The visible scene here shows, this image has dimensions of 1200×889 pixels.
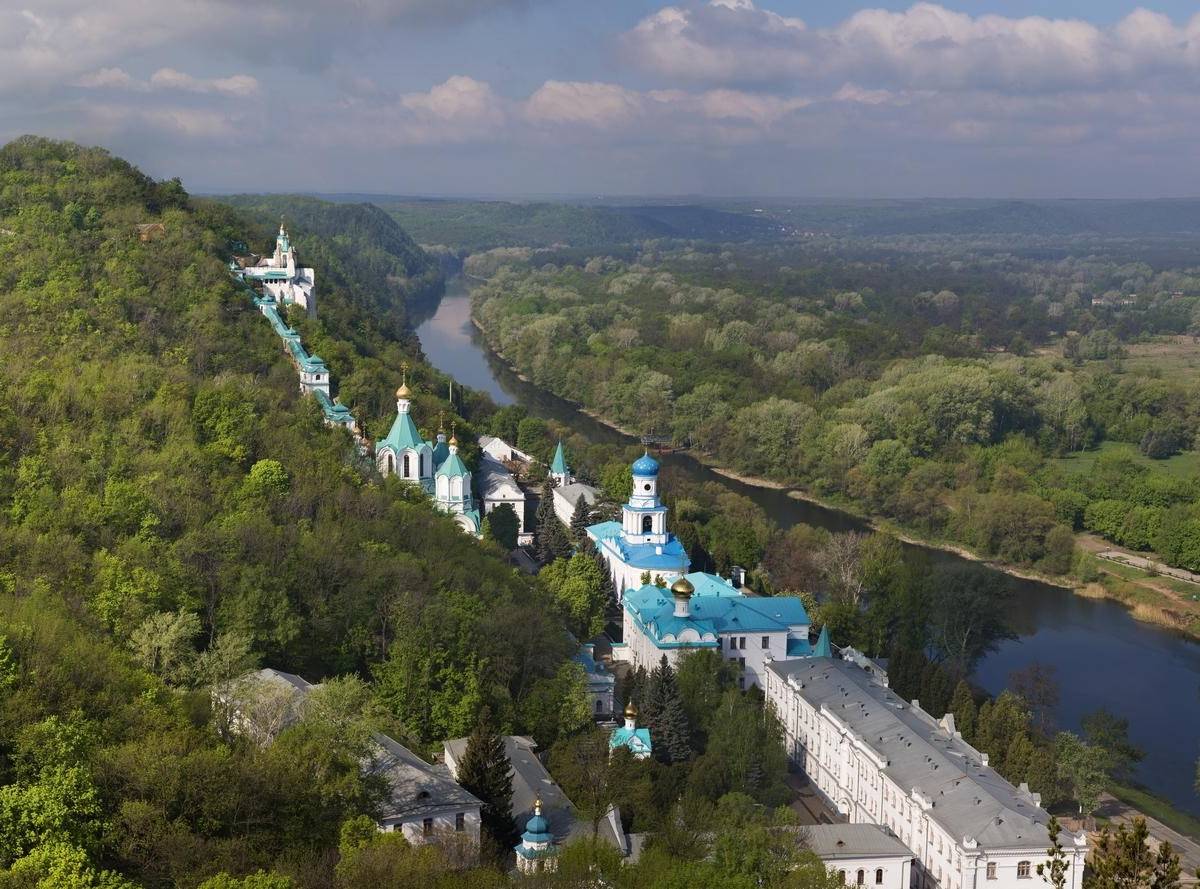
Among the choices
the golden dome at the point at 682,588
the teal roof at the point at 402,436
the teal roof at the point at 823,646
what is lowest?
the teal roof at the point at 823,646

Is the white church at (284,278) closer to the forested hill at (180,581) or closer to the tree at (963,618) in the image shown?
the forested hill at (180,581)

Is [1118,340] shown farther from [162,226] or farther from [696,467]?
[162,226]

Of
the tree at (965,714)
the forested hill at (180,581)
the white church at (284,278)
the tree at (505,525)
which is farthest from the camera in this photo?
the white church at (284,278)

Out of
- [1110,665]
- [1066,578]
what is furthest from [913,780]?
[1066,578]

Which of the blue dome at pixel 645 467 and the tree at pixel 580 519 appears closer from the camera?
the blue dome at pixel 645 467

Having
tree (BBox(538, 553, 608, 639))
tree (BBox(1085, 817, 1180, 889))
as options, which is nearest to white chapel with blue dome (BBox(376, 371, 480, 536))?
tree (BBox(538, 553, 608, 639))

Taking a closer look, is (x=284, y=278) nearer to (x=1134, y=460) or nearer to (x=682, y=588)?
(x=682, y=588)

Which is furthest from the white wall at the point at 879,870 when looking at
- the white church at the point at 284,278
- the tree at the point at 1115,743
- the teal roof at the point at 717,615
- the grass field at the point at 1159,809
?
the white church at the point at 284,278
